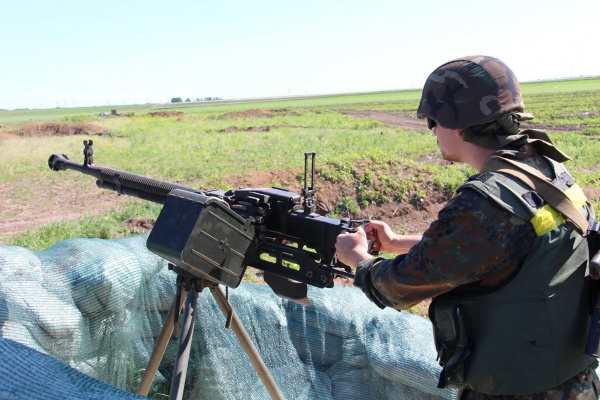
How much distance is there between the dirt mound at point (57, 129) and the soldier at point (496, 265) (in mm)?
37398

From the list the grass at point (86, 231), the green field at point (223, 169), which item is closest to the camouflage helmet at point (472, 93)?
the grass at point (86, 231)

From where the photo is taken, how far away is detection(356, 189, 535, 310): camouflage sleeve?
1.89 m

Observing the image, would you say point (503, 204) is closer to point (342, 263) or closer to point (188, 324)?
point (342, 263)

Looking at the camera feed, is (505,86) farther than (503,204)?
Yes

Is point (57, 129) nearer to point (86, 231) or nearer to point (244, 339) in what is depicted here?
point (86, 231)

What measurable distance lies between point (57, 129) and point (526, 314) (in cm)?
4119

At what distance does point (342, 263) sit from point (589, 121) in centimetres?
3373

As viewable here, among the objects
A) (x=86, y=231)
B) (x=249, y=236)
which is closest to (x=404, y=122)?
(x=86, y=231)

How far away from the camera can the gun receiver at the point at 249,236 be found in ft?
8.55

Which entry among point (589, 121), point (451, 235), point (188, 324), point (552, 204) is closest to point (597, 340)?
point (552, 204)

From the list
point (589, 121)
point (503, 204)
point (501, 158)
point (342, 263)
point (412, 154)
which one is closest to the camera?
point (503, 204)

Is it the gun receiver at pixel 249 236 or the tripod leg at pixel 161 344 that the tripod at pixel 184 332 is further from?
the gun receiver at pixel 249 236

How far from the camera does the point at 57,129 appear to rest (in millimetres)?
38938

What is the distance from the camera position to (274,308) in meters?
4.02
